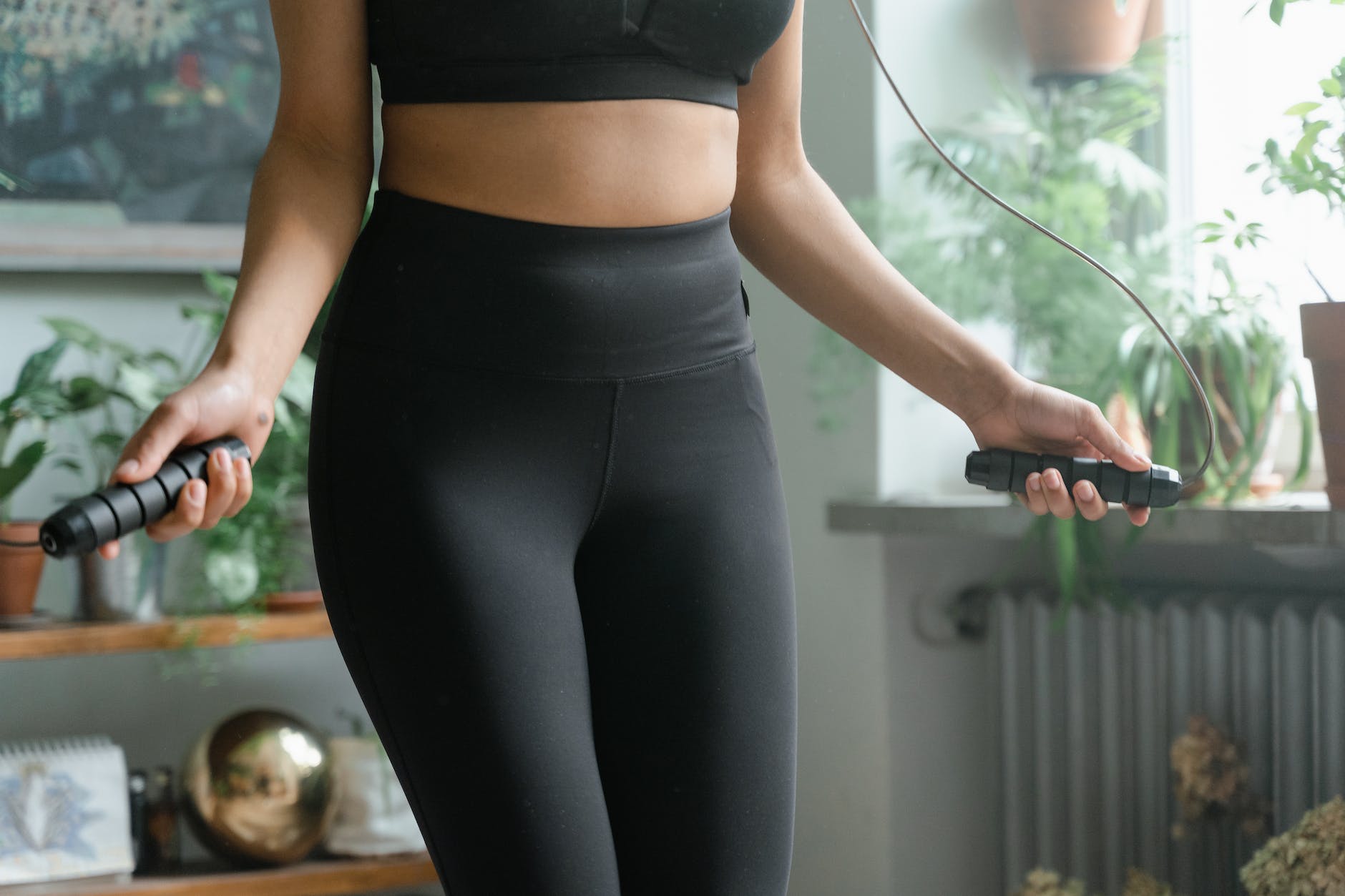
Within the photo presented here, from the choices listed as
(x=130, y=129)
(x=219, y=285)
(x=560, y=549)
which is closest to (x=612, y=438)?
(x=560, y=549)

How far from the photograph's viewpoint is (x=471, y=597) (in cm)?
63

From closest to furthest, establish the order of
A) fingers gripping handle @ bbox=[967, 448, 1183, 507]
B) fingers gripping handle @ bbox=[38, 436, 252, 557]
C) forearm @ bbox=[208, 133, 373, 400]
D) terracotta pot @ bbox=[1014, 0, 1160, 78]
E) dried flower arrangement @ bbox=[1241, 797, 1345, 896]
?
fingers gripping handle @ bbox=[38, 436, 252, 557], forearm @ bbox=[208, 133, 373, 400], fingers gripping handle @ bbox=[967, 448, 1183, 507], dried flower arrangement @ bbox=[1241, 797, 1345, 896], terracotta pot @ bbox=[1014, 0, 1160, 78]

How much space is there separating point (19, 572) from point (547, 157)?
122 centimetres

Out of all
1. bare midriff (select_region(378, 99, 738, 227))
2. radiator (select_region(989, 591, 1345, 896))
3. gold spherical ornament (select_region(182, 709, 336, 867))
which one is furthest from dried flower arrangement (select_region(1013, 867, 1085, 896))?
bare midriff (select_region(378, 99, 738, 227))

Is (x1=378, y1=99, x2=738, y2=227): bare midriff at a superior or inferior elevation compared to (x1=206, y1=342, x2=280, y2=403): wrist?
superior

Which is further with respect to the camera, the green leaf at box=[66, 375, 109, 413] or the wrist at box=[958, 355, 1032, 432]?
the green leaf at box=[66, 375, 109, 413]

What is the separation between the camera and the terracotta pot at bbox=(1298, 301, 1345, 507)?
1370 millimetres

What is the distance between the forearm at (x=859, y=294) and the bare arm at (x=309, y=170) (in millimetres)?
249

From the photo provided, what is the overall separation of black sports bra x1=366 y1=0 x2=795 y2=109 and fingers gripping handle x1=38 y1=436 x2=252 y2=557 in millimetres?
238

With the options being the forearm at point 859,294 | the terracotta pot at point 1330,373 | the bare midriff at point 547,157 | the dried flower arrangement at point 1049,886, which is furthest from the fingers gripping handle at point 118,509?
the dried flower arrangement at point 1049,886

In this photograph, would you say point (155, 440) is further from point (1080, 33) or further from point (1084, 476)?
point (1080, 33)

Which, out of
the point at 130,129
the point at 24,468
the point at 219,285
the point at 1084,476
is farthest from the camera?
the point at 130,129

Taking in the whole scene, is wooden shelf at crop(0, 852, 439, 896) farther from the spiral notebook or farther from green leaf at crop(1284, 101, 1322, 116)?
green leaf at crop(1284, 101, 1322, 116)

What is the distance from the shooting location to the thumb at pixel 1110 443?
733 millimetres
